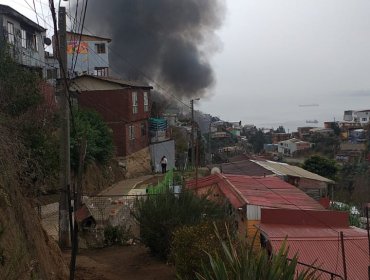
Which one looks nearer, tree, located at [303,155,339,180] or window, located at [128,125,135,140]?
window, located at [128,125,135,140]

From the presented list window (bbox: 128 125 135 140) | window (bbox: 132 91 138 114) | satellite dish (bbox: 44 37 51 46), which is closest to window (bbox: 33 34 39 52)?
satellite dish (bbox: 44 37 51 46)

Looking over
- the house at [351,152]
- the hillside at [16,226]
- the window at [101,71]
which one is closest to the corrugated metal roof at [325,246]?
the hillside at [16,226]

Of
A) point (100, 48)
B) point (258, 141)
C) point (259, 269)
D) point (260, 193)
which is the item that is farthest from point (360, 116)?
point (259, 269)

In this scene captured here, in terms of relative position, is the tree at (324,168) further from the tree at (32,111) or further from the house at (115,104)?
the tree at (32,111)

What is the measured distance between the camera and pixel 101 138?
89.3ft

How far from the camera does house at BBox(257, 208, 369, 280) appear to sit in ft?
43.1

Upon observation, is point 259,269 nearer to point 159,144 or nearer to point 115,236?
point 115,236

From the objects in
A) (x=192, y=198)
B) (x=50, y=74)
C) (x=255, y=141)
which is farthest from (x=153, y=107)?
(x=255, y=141)

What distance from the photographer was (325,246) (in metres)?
14.2

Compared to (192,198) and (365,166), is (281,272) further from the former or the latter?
(365,166)

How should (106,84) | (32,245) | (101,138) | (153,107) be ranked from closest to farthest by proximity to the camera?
(32,245) → (101,138) → (106,84) → (153,107)

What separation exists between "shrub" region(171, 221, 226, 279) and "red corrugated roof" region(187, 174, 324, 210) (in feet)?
21.8

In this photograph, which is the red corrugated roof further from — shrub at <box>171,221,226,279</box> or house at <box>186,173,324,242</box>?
shrub at <box>171,221,226,279</box>

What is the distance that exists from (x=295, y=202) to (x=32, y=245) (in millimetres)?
13244
